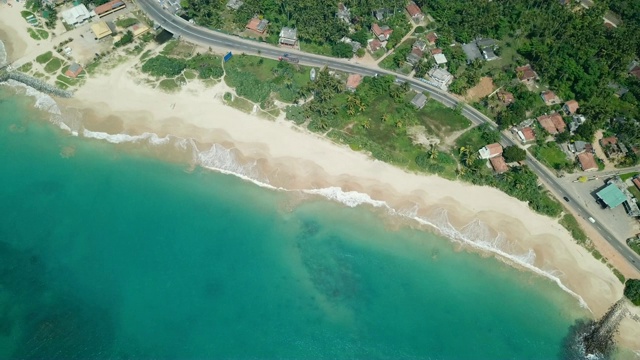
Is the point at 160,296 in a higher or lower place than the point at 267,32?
lower

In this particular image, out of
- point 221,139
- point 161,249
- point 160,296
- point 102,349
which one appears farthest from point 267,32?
point 102,349

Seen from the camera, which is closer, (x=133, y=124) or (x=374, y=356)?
(x=374, y=356)

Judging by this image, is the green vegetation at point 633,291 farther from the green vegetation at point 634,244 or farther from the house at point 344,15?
the house at point 344,15

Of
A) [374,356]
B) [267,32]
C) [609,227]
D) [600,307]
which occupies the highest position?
[267,32]

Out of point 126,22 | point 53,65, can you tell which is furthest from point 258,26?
point 53,65

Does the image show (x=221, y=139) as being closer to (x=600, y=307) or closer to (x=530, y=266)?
(x=530, y=266)

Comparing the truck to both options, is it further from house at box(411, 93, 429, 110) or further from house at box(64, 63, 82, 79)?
house at box(64, 63, 82, 79)
